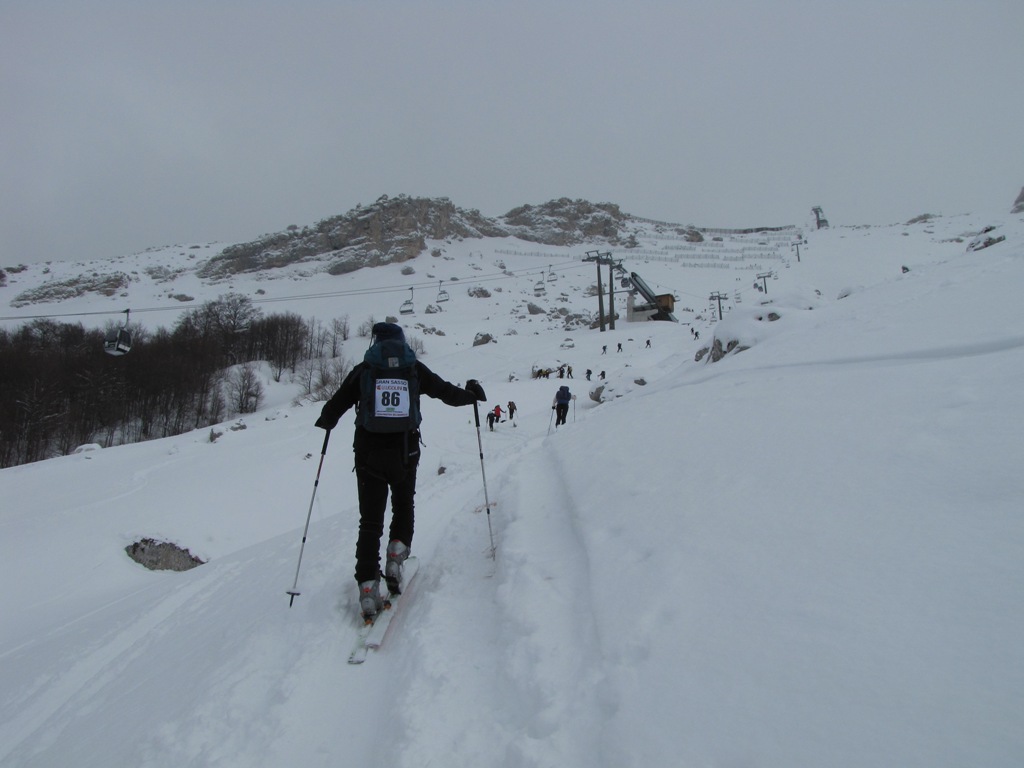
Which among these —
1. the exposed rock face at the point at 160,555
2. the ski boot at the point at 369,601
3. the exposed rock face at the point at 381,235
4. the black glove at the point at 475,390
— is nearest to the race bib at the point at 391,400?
the black glove at the point at 475,390

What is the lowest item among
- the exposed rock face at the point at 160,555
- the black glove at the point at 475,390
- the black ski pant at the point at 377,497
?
the exposed rock face at the point at 160,555

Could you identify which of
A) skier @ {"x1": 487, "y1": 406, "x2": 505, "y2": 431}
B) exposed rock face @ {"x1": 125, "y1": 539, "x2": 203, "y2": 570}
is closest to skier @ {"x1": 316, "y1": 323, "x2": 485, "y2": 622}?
exposed rock face @ {"x1": 125, "y1": 539, "x2": 203, "y2": 570}

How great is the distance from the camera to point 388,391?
3.38 meters

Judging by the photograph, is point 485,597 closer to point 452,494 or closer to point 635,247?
point 452,494

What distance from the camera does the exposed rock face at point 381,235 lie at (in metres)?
80.8

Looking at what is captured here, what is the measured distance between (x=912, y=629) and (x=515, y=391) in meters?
21.4

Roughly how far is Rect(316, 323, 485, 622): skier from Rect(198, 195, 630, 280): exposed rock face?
3034 inches

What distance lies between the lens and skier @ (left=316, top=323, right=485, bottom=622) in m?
3.30

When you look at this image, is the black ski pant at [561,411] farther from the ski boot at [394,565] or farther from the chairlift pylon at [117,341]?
the chairlift pylon at [117,341]

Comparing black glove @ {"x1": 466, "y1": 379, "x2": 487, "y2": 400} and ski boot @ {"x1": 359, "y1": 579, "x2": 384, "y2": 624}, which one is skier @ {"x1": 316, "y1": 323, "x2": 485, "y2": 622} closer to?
ski boot @ {"x1": 359, "y1": 579, "x2": 384, "y2": 624}

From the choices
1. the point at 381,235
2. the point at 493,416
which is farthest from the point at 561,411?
the point at 381,235

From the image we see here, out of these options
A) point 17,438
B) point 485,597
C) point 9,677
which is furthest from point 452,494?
point 17,438

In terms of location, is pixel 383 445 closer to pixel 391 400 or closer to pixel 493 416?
pixel 391 400

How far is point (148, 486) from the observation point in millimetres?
12031
